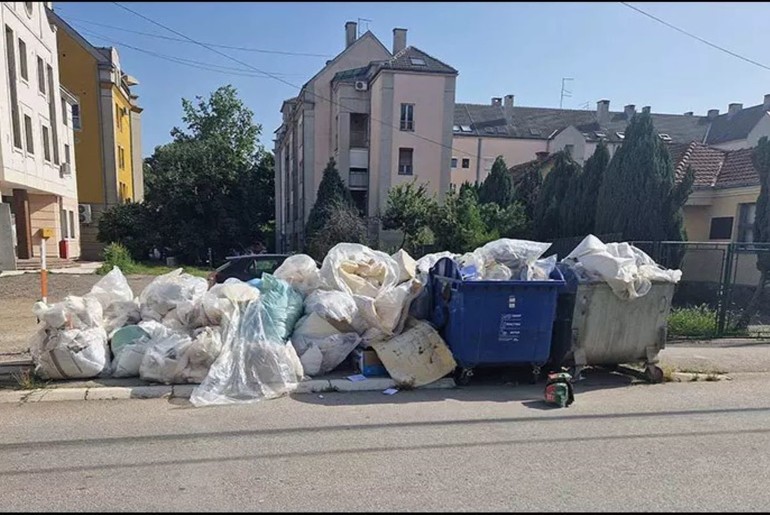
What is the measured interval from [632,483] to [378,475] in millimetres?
1794

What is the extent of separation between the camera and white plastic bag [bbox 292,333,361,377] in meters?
5.63

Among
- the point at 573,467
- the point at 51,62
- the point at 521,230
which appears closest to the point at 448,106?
the point at 521,230

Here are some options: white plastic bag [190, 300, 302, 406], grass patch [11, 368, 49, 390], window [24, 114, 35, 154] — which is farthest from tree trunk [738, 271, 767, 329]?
window [24, 114, 35, 154]

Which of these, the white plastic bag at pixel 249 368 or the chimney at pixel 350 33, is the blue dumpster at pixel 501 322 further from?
the chimney at pixel 350 33

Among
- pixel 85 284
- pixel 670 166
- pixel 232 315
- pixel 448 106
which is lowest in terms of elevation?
pixel 85 284

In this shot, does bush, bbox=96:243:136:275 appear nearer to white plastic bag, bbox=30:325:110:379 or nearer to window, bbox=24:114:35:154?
window, bbox=24:114:35:154

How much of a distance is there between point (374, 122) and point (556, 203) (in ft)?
48.4

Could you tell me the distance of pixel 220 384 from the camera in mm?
4941

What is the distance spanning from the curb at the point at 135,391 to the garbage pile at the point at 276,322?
0.16 metres

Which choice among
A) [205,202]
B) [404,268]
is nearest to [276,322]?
[404,268]

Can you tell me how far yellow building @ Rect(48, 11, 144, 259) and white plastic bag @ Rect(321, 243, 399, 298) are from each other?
2870 centimetres

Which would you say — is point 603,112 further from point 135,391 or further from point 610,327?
point 135,391

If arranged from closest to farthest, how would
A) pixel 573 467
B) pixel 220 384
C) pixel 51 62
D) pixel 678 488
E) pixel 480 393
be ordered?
1. pixel 678 488
2. pixel 573 467
3. pixel 220 384
4. pixel 480 393
5. pixel 51 62

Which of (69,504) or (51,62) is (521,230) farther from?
(51,62)
